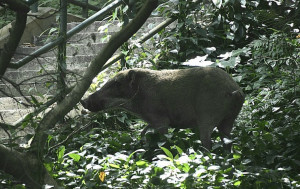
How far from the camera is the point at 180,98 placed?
6.20 metres

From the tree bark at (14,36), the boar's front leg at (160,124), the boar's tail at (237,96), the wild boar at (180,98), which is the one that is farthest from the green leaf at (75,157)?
the boar's tail at (237,96)

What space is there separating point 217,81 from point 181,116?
0.58 m

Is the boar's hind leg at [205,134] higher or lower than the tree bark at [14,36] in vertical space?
lower

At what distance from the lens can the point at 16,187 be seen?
175 inches

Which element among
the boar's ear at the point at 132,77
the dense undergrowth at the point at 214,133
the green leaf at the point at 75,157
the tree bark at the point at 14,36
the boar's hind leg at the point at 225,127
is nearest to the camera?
the tree bark at the point at 14,36

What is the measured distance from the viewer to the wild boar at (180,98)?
5988mm

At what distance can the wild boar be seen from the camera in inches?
236

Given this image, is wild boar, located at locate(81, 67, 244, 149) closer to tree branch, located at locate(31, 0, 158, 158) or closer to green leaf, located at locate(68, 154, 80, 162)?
green leaf, located at locate(68, 154, 80, 162)

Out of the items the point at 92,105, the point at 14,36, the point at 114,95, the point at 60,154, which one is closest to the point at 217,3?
the point at 114,95

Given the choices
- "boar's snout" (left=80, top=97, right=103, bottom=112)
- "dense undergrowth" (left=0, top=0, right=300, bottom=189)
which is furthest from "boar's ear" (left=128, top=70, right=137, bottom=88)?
"dense undergrowth" (left=0, top=0, right=300, bottom=189)

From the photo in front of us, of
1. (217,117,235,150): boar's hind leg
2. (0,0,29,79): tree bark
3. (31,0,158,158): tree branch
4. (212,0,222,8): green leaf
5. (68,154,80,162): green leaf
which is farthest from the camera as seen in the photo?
(212,0,222,8): green leaf

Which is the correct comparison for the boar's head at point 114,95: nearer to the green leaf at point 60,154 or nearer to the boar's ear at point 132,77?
the boar's ear at point 132,77

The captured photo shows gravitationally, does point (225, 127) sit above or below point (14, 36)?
below

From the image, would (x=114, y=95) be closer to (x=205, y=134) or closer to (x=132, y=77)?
(x=132, y=77)
